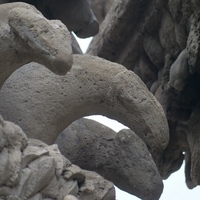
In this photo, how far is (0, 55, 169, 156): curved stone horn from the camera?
8.83ft

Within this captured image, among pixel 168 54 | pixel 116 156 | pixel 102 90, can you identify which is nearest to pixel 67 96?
pixel 102 90

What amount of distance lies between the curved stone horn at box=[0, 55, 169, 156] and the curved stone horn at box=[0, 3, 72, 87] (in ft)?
0.66

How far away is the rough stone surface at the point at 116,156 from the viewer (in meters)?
2.84

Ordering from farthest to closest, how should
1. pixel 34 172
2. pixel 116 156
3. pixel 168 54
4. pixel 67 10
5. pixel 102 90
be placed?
pixel 168 54
pixel 67 10
pixel 116 156
pixel 102 90
pixel 34 172

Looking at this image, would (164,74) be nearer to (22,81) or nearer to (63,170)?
(22,81)

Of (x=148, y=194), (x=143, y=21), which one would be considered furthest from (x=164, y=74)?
(x=148, y=194)

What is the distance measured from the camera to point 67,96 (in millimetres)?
2791

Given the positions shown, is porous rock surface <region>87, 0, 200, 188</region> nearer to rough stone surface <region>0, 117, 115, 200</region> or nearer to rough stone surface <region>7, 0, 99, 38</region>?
rough stone surface <region>7, 0, 99, 38</region>

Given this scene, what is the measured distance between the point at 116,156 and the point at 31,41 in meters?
0.57

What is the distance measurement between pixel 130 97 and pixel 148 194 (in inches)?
11.6

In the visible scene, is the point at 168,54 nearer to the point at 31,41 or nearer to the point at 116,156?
the point at 116,156

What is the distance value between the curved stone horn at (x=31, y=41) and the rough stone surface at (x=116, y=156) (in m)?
0.40

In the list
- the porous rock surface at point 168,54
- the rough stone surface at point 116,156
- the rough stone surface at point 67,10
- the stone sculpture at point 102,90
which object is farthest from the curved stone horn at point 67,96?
the porous rock surface at point 168,54

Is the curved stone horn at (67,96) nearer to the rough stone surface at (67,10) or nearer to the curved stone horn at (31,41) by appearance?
the curved stone horn at (31,41)
